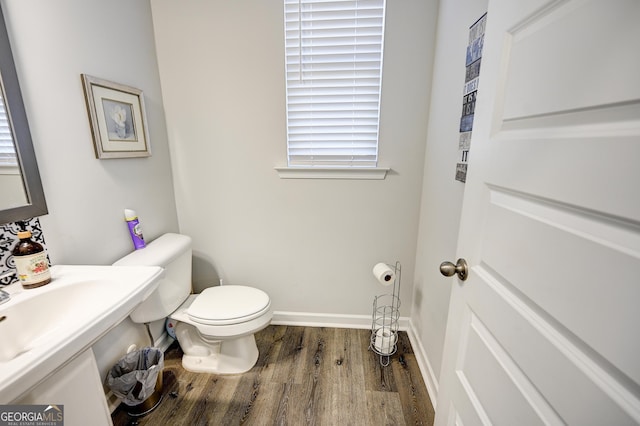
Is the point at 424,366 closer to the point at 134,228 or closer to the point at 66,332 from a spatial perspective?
the point at 66,332

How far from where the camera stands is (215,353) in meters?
1.66

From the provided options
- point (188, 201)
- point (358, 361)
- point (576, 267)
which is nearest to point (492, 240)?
point (576, 267)

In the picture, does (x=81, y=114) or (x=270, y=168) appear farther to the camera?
(x=270, y=168)

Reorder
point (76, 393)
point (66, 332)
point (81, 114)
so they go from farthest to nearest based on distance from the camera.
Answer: point (81, 114)
point (76, 393)
point (66, 332)

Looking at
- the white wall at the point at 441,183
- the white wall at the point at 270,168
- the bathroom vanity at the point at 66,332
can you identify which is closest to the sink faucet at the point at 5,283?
the bathroom vanity at the point at 66,332

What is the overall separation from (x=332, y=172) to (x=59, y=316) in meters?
1.44

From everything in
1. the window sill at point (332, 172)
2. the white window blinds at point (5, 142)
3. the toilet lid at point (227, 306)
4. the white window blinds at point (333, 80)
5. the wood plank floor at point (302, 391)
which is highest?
the white window blinds at point (333, 80)

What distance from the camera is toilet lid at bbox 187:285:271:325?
4.82 feet

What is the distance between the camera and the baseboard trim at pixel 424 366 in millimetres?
1420

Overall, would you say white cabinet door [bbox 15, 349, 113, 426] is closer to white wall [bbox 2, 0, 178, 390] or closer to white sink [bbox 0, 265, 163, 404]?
white sink [bbox 0, 265, 163, 404]

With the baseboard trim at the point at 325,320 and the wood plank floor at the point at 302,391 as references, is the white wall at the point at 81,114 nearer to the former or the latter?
the wood plank floor at the point at 302,391

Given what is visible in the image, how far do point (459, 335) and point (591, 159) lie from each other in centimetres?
62

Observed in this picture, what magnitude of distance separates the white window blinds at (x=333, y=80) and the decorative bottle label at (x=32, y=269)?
1.28 metres

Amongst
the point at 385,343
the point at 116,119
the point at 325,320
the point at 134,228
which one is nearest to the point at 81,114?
the point at 116,119
